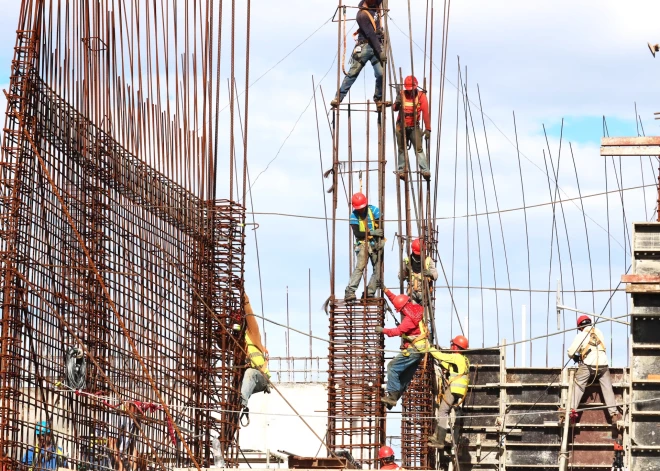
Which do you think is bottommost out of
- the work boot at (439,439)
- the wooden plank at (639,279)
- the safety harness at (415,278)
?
the work boot at (439,439)

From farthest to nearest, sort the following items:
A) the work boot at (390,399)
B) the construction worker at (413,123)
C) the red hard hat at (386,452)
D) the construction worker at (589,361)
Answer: the construction worker at (413,123) < the work boot at (390,399) < the red hard hat at (386,452) < the construction worker at (589,361)

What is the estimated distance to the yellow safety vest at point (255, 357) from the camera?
22.7 meters

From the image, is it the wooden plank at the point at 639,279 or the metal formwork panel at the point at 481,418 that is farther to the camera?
the metal formwork panel at the point at 481,418

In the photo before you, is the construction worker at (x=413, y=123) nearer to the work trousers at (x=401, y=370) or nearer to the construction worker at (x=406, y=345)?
the construction worker at (x=406, y=345)

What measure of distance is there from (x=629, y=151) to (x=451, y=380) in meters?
5.90

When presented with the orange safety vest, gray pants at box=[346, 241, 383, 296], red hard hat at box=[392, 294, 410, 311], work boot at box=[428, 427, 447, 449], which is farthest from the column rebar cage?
the orange safety vest

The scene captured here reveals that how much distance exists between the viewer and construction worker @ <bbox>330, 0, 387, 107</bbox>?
23.7m

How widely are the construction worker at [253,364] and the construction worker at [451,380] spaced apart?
9.64ft

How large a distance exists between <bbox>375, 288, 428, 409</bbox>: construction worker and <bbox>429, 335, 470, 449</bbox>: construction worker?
330 millimetres

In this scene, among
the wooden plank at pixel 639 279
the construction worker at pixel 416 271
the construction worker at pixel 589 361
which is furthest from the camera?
the construction worker at pixel 416 271

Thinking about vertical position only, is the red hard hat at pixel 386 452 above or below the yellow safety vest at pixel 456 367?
below

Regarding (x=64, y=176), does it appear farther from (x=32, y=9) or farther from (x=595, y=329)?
(x=595, y=329)

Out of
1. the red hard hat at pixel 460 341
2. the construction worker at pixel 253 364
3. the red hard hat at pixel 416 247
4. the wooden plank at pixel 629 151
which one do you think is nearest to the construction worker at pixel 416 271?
the red hard hat at pixel 416 247

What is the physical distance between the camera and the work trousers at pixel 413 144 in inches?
943
